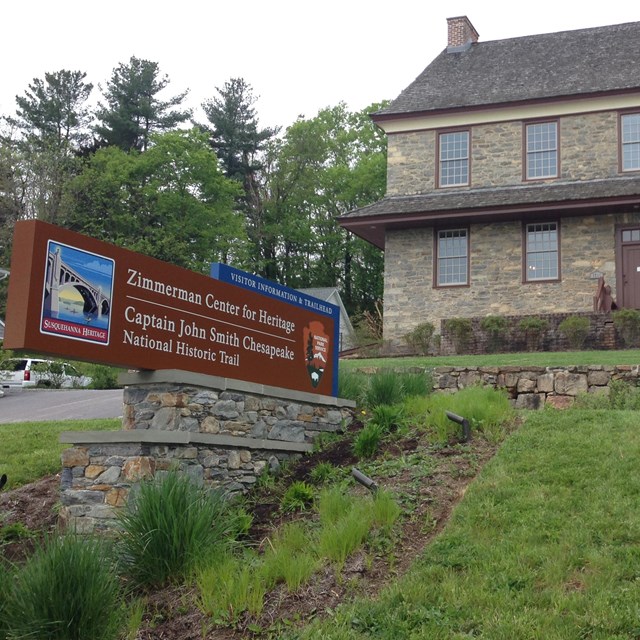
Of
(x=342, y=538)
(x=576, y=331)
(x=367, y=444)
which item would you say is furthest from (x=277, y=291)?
(x=576, y=331)

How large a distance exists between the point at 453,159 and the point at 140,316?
1968 centimetres

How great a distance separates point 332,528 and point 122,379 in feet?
8.78

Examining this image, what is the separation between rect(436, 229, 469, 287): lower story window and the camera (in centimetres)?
2645

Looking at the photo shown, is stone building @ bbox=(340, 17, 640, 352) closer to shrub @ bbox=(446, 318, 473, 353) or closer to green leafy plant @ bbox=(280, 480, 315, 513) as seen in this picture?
shrub @ bbox=(446, 318, 473, 353)

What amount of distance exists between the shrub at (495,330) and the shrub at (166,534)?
13.9 meters

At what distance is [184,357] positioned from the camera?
31.3 ft

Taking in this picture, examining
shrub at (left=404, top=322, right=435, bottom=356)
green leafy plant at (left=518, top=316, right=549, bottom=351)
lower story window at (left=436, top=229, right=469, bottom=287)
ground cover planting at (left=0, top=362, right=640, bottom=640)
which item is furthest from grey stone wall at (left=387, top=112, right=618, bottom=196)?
ground cover planting at (left=0, top=362, right=640, bottom=640)

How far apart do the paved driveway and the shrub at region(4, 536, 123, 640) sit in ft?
35.0

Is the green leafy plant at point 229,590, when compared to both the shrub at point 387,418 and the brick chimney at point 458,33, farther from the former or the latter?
the brick chimney at point 458,33

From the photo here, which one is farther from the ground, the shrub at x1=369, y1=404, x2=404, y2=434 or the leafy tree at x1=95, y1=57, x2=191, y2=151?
the leafy tree at x1=95, y1=57, x2=191, y2=151

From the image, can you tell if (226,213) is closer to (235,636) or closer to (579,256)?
(579,256)

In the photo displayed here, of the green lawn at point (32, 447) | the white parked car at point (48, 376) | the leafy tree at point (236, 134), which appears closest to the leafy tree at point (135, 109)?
the leafy tree at point (236, 134)

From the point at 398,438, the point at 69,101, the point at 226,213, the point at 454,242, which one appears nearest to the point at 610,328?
the point at 454,242

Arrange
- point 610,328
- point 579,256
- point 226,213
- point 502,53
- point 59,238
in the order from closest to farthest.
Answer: point 59,238
point 610,328
point 579,256
point 502,53
point 226,213
